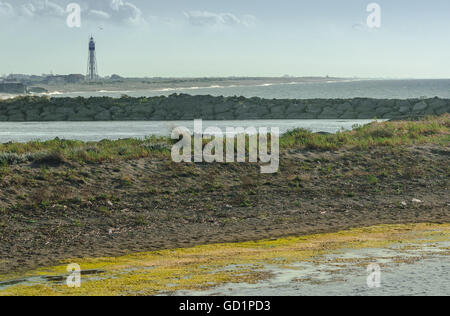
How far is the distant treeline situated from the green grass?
23.4 metres

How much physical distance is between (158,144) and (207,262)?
1048 cm

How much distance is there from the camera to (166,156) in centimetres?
2109

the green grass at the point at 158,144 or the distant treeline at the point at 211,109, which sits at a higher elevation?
the green grass at the point at 158,144

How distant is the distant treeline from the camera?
5325cm

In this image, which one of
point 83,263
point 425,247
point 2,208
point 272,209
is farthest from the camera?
point 272,209

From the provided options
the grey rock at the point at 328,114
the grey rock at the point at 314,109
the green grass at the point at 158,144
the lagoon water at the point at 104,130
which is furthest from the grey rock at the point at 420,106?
the green grass at the point at 158,144

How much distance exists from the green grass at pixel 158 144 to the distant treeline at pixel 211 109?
920 inches

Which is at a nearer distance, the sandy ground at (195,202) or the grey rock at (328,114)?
the sandy ground at (195,202)

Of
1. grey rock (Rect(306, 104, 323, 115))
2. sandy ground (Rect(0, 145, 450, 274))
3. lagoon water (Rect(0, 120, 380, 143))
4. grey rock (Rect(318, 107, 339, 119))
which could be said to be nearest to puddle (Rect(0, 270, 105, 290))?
sandy ground (Rect(0, 145, 450, 274))

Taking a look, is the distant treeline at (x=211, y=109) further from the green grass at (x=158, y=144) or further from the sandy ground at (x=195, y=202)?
the sandy ground at (x=195, y=202)

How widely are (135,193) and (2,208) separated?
3356 mm

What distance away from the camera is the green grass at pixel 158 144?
19.7 m

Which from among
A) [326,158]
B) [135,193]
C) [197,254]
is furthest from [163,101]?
[197,254]
